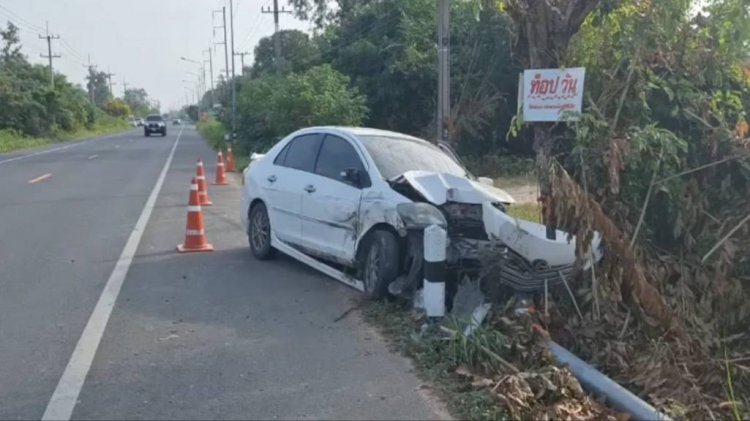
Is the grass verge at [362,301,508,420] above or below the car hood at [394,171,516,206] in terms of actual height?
below

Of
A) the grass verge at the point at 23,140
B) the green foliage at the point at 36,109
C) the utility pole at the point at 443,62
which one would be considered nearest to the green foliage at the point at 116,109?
the green foliage at the point at 36,109

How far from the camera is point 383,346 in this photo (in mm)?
6727

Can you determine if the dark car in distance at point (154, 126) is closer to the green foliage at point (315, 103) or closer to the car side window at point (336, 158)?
the green foliage at point (315, 103)

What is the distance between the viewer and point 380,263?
25.8ft

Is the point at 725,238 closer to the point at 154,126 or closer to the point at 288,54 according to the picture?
the point at 288,54

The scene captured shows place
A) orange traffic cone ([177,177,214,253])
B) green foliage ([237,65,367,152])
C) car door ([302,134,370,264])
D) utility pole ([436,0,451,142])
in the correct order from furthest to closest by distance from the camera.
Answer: green foliage ([237,65,367,152]) → utility pole ([436,0,451,142]) → orange traffic cone ([177,177,214,253]) → car door ([302,134,370,264])

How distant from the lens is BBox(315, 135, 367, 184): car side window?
8828 millimetres

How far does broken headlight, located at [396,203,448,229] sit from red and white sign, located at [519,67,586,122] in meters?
1.36

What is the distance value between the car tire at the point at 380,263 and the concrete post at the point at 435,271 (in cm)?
84

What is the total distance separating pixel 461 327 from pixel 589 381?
115 cm

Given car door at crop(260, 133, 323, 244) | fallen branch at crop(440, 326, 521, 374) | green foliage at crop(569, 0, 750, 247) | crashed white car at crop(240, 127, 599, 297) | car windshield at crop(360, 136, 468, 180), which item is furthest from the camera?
car door at crop(260, 133, 323, 244)

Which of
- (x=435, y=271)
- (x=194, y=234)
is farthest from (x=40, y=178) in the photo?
(x=435, y=271)

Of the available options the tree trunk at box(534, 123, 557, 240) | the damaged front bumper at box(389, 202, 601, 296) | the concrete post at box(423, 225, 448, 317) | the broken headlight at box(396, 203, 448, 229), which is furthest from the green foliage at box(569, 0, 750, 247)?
the concrete post at box(423, 225, 448, 317)

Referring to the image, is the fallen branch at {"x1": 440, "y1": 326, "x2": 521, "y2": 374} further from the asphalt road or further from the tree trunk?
the tree trunk
